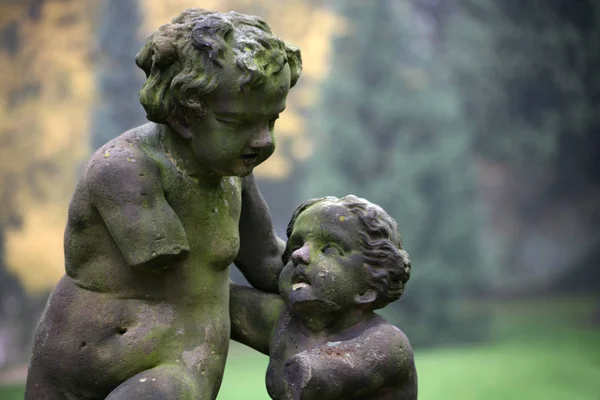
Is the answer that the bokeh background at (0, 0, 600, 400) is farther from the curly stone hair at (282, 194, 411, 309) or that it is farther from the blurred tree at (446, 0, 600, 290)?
the curly stone hair at (282, 194, 411, 309)

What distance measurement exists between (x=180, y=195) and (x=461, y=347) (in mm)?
7073

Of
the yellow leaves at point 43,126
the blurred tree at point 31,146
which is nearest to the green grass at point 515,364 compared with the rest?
the blurred tree at point 31,146

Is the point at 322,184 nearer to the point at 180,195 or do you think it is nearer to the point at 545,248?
the point at 545,248

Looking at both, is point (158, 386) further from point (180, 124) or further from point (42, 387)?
point (180, 124)

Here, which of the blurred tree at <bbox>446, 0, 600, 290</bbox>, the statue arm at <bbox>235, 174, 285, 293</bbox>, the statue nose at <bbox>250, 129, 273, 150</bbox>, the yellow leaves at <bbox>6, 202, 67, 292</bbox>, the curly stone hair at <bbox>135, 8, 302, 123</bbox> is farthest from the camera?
the blurred tree at <bbox>446, 0, 600, 290</bbox>

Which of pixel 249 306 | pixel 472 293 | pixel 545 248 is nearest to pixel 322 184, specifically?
pixel 472 293

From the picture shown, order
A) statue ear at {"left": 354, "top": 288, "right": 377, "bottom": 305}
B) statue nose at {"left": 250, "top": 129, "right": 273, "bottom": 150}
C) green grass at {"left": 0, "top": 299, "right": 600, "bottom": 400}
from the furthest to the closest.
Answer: green grass at {"left": 0, "top": 299, "right": 600, "bottom": 400}, statue ear at {"left": 354, "top": 288, "right": 377, "bottom": 305}, statue nose at {"left": 250, "top": 129, "right": 273, "bottom": 150}

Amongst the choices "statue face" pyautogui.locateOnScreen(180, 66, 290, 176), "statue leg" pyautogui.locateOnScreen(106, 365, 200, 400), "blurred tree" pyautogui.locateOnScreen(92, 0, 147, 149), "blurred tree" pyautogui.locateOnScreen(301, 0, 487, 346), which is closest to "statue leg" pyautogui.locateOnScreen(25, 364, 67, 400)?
"statue leg" pyautogui.locateOnScreen(106, 365, 200, 400)

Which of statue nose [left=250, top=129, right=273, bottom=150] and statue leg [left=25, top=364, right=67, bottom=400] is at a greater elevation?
statue nose [left=250, top=129, right=273, bottom=150]

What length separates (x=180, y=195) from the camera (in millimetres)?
2934

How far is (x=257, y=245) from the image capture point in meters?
3.40

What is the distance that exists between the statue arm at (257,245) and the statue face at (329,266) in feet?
1.33

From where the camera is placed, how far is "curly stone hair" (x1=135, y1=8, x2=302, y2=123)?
2705 mm

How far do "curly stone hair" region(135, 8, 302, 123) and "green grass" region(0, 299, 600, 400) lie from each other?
574 cm
